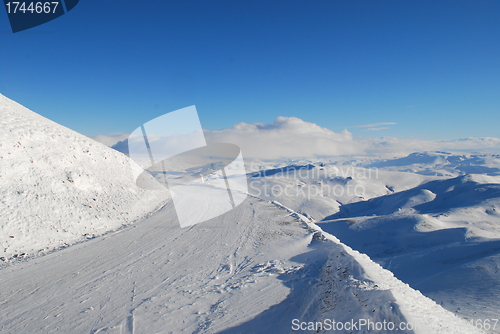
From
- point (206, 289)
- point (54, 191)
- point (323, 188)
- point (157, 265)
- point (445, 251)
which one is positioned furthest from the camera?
point (323, 188)

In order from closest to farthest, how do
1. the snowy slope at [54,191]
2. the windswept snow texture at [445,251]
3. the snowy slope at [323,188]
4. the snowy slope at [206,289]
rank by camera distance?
the snowy slope at [206,289]
the windswept snow texture at [445,251]
the snowy slope at [54,191]
the snowy slope at [323,188]

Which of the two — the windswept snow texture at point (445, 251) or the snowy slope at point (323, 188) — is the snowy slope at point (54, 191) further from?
the snowy slope at point (323, 188)

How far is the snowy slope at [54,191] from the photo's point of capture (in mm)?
11906

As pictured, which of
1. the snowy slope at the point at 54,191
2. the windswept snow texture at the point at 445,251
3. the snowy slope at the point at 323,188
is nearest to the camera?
the windswept snow texture at the point at 445,251

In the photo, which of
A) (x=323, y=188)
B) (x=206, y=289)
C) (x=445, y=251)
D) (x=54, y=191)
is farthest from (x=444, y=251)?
(x=323, y=188)

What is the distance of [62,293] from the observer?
7.35 meters

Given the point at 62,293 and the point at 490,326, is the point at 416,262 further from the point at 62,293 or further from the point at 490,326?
the point at 62,293

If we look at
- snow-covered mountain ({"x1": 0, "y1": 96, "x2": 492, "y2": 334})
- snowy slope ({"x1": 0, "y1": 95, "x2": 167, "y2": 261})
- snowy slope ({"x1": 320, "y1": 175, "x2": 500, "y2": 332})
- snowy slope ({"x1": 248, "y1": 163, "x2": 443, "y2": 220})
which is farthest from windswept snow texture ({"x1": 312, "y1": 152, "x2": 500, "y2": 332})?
snowy slope ({"x1": 248, "y1": 163, "x2": 443, "y2": 220})

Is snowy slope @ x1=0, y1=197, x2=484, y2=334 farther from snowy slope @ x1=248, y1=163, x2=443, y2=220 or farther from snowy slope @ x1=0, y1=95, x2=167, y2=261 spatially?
snowy slope @ x1=248, y1=163, x2=443, y2=220

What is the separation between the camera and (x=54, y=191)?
14.8 meters

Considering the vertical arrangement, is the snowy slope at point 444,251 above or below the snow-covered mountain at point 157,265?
below

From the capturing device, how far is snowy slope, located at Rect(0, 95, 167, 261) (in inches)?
469

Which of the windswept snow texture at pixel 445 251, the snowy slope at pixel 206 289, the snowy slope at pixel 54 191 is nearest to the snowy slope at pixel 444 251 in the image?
the windswept snow texture at pixel 445 251

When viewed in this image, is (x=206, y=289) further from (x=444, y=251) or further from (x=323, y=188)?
(x=323, y=188)
